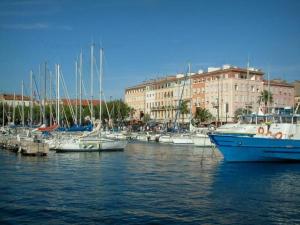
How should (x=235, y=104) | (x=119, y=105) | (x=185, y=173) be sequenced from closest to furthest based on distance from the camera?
(x=185, y=173) → (x=235, y=104) → (x=119, y=105)

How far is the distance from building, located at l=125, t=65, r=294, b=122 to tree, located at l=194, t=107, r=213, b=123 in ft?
6.43

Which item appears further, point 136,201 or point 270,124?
point 270,124

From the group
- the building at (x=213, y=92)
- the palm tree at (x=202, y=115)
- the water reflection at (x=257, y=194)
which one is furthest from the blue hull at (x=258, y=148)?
the palm tree at (x=202, y=115)

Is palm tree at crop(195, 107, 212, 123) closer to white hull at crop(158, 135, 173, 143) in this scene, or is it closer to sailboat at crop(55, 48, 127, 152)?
white hull at crop(158, 135, 173, 143)

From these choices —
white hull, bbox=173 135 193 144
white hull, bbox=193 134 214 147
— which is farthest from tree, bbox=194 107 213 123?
white hull, bbox=193 134 214 147

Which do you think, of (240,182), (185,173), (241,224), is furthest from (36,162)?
(241,224)

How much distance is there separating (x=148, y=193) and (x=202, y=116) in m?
96.0

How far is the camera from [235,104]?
391ft

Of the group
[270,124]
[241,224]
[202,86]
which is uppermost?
[202,86]

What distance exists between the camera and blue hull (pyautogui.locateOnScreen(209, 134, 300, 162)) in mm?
44094

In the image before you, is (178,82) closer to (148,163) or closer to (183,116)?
(183,116)

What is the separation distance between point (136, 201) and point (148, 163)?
21.3m

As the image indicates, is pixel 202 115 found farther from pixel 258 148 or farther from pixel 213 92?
pixel 258 148

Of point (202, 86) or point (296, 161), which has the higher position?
point (202, 86)
